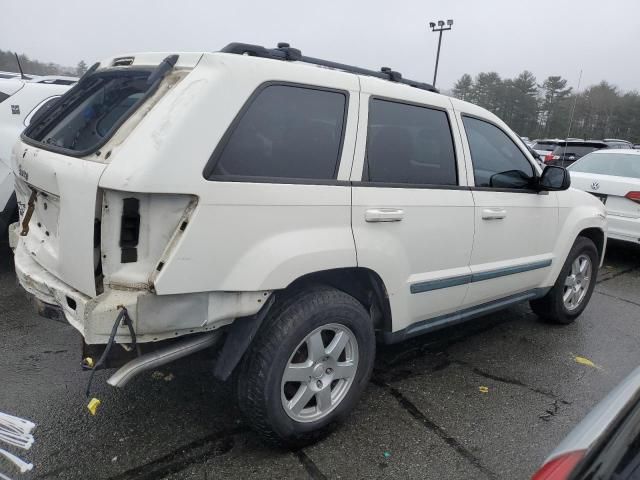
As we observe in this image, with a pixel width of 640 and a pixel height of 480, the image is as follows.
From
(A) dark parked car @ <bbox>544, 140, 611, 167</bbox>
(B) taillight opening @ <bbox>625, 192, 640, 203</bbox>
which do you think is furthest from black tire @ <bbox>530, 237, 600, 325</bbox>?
(A) dark parked car @ <bbox>544, 140, 611, 167</bbox>

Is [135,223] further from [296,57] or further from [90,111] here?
[296,57]

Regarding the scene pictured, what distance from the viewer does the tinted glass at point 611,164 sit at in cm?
689

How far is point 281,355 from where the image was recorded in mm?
2334

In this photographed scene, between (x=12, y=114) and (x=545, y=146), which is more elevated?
(x=545, y=146)

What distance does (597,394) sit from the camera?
3.36m

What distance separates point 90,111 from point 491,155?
264 cm

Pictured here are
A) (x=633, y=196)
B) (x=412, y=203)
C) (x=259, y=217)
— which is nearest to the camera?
(x=259, y=217)

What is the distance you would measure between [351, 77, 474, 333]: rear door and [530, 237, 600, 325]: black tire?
4.93ft

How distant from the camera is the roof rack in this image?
7.90ft

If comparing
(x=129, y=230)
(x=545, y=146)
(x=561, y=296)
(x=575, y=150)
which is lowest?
(x=561, y=296)

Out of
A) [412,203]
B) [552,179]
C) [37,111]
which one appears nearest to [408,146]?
[412,203]

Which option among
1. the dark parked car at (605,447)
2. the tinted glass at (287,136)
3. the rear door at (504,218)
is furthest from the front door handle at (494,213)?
the dark parked car at (605,447)

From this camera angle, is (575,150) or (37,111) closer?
(37,111)

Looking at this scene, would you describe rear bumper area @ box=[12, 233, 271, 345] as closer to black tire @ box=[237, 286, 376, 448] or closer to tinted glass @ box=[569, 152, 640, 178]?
black tire @ box=[237, 286, 376, 448]
